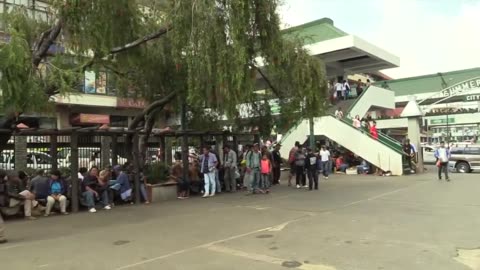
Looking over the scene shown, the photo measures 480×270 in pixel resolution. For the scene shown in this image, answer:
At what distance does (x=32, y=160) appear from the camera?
17.0m

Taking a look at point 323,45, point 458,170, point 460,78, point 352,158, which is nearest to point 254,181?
point 352,158

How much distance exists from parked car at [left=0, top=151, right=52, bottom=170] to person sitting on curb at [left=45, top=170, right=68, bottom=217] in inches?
85.0

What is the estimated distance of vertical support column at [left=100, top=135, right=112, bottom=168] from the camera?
646 inches

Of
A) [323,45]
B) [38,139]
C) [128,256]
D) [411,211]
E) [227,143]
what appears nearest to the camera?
[128,256]

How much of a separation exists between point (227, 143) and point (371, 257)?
1214cm

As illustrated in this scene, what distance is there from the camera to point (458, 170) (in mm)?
27562

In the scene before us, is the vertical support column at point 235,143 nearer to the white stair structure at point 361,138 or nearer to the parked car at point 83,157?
the white stair structure at point 361,138

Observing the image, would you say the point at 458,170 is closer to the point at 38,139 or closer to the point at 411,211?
the point at 411,211

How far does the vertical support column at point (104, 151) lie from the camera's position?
1641cm

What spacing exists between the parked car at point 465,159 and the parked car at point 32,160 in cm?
2098

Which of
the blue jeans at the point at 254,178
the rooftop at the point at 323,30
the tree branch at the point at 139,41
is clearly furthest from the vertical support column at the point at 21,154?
the rooftop at the point at 323,30

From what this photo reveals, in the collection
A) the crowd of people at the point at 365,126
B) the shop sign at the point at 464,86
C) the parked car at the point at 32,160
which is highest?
the shop sign at the point at 464,86

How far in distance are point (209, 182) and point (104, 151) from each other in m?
3.61

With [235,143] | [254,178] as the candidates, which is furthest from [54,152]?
[235,143]
